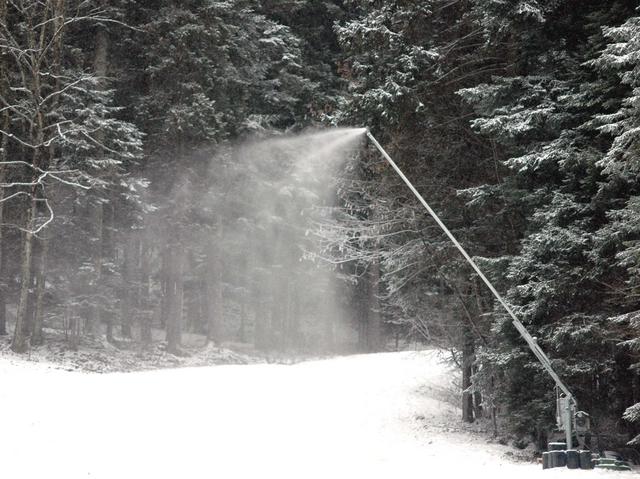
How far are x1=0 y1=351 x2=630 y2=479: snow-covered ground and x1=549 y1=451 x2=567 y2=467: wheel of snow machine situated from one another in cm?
34

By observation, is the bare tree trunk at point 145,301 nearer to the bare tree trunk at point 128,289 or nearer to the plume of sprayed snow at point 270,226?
the bare tree trunk at point 128,289

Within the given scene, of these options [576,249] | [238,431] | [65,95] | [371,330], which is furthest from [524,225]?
[371,330]

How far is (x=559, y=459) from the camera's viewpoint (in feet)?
32.2

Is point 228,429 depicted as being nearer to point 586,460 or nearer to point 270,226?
point 586,460

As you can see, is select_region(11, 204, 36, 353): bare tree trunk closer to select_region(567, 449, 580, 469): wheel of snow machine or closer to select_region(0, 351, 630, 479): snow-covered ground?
select_region(0, 351, 630, 479): snow-covered ground

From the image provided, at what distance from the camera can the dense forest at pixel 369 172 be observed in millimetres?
11672

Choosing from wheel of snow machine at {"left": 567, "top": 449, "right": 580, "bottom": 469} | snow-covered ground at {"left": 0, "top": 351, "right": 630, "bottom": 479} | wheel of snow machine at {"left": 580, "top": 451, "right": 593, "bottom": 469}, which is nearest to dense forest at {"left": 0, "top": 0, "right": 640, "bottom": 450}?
wheel of snow machine at {"left": 580, "top": 451, "right": 593, "bottom": 469}

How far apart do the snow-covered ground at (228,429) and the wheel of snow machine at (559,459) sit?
0.34 meters

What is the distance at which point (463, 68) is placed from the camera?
53.4ft

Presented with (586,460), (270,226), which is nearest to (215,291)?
(270,226)

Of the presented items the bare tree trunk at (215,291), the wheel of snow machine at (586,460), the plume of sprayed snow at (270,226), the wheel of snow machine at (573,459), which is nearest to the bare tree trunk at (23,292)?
the plume of sprayed snow at (270,226)

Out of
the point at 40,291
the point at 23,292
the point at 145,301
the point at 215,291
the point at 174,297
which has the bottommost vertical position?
the point at 23,292

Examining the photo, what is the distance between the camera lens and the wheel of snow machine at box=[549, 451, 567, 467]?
32.1 feet

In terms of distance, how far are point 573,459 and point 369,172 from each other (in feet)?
34.3
